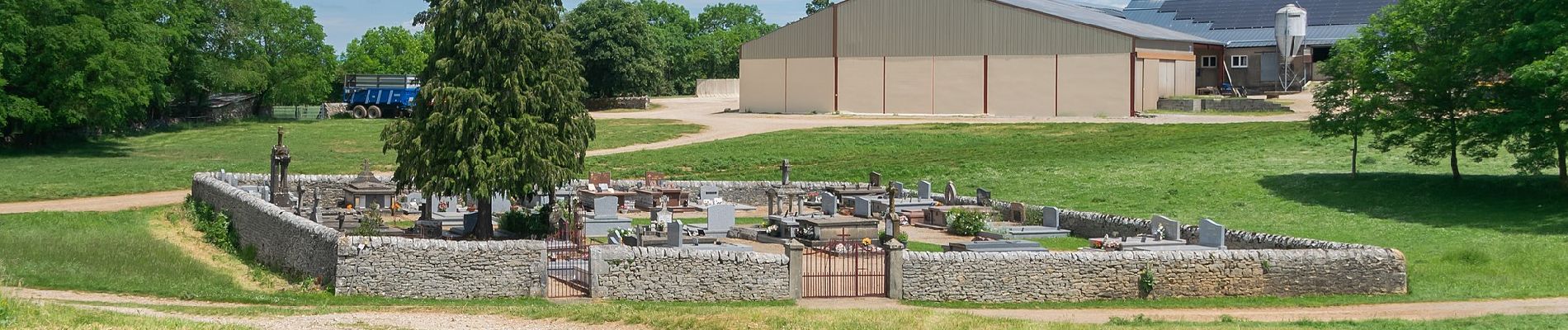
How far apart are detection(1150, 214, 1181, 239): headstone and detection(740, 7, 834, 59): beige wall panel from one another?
148 ft

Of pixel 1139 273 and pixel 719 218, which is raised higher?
pixel 719 218

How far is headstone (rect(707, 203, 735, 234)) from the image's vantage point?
30781 millimetres

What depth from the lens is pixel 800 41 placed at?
74.8m

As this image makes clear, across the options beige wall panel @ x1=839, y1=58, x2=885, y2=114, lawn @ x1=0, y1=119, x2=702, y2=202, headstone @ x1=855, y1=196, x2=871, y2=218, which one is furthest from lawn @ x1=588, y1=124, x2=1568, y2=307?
beige wall panel @ x1=839, y1=58, x2=885, y2=114

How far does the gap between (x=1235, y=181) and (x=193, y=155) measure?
33536 mm

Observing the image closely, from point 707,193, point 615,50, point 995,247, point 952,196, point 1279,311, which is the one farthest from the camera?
point 615,50

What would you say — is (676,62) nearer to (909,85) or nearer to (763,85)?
(763,85)

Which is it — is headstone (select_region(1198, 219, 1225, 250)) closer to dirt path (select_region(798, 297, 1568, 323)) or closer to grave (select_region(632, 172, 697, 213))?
dirt path (select_region(798, 297, 1568, 323))

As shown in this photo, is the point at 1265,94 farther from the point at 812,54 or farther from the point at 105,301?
the point at 105,301

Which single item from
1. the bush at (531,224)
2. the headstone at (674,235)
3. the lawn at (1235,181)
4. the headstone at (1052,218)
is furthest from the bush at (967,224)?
the bush at (531,224)

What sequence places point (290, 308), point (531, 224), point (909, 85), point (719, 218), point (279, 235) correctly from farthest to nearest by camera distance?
point (909, 85)
point (719, 218)
point (531, 224)
point (279, 235)
point (290, 308)

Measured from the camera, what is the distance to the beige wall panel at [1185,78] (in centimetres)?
7488

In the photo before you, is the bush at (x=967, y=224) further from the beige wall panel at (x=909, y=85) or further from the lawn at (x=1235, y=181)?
the beige wall panel at (x=909, y=85)

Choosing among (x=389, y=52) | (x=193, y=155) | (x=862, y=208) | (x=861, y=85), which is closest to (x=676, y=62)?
(x=389, y=52)
